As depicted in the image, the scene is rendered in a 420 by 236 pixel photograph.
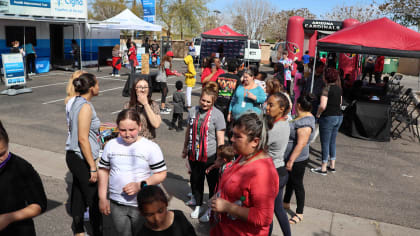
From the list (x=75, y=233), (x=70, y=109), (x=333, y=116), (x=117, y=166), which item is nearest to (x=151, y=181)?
(x=117, y=166)

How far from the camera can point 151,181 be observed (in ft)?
10.0

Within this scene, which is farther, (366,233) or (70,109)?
(366,233)

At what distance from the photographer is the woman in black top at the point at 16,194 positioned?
7.68 feet

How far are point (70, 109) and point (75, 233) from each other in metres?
1.43

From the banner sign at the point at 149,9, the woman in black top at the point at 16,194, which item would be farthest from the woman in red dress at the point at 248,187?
the banner sign at the point at 149,9

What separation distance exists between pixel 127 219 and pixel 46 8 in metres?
17.9

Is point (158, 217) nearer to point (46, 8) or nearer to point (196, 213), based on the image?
point (196, 213)

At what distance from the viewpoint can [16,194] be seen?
238 cm

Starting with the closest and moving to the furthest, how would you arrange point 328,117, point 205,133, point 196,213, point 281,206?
point 281,206, point 205,133, point 196,213, point 328,117

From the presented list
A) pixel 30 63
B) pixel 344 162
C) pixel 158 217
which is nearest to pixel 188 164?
pixel 158 217

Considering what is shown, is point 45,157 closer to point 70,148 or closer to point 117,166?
point 70,148

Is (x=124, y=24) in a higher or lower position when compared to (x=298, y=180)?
higher

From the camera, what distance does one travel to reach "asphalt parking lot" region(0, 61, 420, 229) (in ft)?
17.6

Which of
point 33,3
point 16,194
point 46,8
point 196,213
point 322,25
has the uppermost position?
point 33,3
